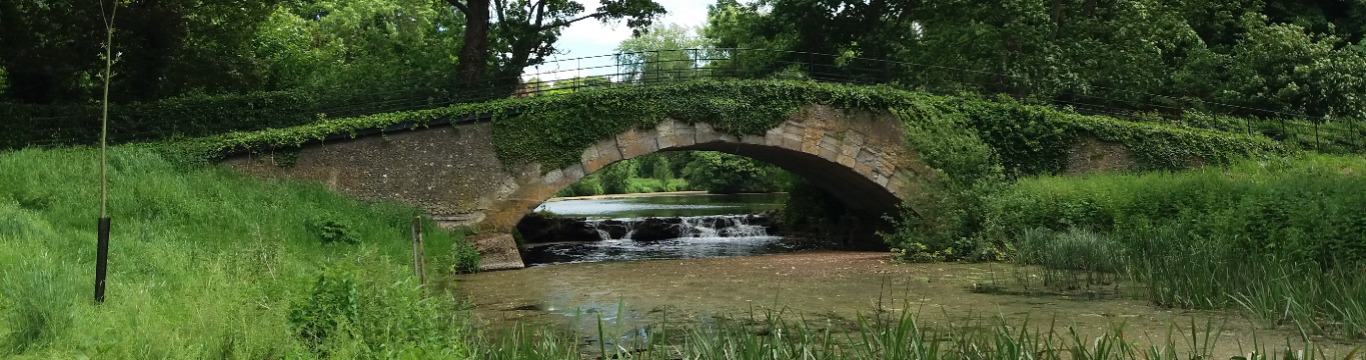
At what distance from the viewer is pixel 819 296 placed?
10.1 metres

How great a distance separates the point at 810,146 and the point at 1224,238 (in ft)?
26.9

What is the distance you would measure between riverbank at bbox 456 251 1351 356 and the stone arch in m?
1.98

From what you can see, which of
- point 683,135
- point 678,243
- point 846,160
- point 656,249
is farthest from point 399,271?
point 678,243

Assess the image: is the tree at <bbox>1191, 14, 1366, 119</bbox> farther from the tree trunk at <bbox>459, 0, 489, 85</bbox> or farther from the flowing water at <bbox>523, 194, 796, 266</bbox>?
the tree trunk at <bbox>459, 0, 489, 85</bbox>

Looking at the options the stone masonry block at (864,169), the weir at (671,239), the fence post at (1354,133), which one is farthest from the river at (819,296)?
the fence post at (1354,133)

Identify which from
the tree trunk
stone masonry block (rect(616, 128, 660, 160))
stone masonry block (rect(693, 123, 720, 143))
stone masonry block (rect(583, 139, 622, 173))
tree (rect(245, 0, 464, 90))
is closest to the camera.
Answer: stone masonry block (rect(583, 139, 622, 173))

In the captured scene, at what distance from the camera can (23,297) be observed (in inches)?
216

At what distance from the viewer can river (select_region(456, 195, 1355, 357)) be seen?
23.6 feet

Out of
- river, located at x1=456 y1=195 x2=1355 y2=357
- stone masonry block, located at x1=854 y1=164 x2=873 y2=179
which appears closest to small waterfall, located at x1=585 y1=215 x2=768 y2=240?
stone masonry block, located at x1=854 y1=164 x2=873 y2=179

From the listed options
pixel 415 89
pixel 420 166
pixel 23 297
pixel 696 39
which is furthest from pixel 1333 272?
pixel 696 39

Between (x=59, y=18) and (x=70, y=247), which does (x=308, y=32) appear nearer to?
(x=59, y=18)

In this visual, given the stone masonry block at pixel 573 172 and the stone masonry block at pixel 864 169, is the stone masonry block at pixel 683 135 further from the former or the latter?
the stone masonry block at pixel 864 169

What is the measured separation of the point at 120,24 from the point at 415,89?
583 cm

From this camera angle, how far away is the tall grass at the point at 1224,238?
22.1ft
